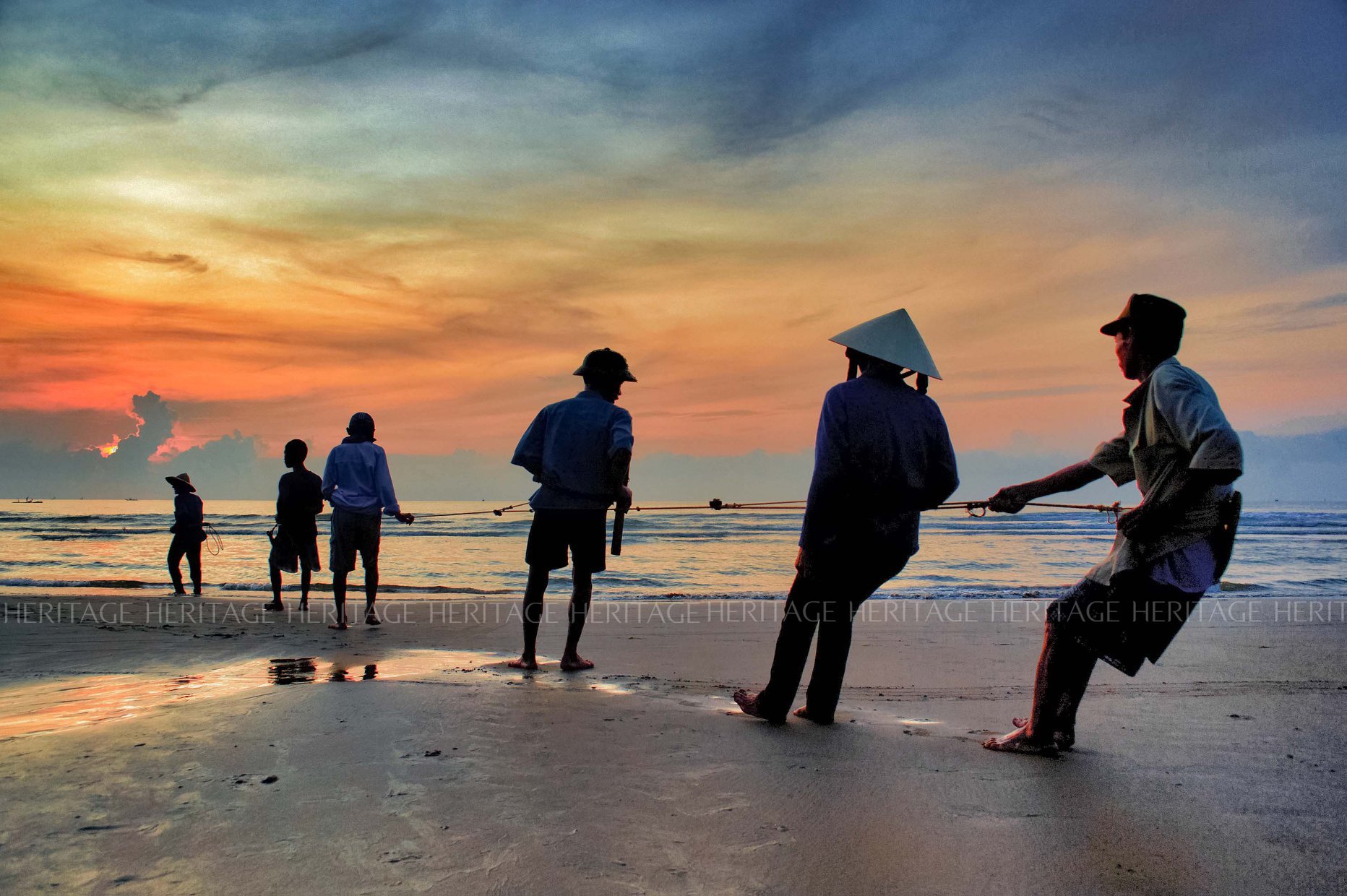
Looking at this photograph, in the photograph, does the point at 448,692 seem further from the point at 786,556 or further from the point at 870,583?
the point at 786,556

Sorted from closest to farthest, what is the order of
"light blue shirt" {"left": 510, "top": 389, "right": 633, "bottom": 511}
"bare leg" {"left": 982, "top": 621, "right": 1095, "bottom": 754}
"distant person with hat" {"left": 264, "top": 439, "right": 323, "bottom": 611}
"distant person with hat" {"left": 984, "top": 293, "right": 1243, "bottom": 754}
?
"distant person with hat" {"left": 984, "top": 293, "right": 1243, "bottom": 754} → "bare leg" {"left": 982, "top": 621, "right": 1095, "bottom": 754} → "light blue shirt" {"left": 510, "top": 389, "right": 633, "bottom": 511} → "distant person with hat" {"left": 264, "top": 439, "right": 323, "bottom": 611}

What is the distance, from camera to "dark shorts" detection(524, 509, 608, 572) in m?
5.18

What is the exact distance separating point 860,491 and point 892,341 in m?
0.70

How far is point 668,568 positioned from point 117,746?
46.5 ft

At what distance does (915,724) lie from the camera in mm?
4062

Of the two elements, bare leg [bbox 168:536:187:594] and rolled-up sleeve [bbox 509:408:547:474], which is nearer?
rolled-up sleeve [bbox 509:408:547:474]

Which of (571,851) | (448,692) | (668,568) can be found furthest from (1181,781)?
(668,568)

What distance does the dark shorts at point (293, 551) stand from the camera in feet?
30.4

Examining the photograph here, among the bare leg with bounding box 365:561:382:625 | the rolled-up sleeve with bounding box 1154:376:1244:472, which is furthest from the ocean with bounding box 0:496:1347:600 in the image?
the rolled-up sleeve with bounding box 1154:376:1244:472

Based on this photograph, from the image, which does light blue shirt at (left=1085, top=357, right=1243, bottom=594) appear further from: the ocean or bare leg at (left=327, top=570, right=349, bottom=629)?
the ocean

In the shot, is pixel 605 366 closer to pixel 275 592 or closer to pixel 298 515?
pixel 298 515

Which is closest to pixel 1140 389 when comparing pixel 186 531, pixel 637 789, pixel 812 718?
pixel 812 718

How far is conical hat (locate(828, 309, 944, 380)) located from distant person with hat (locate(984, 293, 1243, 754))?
2.46ft

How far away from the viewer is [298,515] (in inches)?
362
